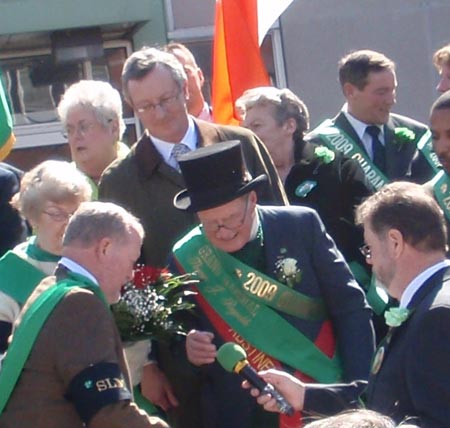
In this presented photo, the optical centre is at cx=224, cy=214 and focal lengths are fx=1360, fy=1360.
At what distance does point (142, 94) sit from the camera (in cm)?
582

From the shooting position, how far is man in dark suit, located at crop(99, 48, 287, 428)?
571cm

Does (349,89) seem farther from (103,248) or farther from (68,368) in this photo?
(68,368)

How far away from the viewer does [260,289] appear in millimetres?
5039

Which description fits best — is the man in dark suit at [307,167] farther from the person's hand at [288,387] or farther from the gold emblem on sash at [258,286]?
the person's hand at [288,387]

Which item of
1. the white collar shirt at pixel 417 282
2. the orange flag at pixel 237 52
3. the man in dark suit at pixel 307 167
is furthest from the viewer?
the orange flag at pixel 237 52

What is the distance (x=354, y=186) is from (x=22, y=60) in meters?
4.71

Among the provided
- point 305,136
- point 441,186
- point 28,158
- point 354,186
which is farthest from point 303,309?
point 28,158

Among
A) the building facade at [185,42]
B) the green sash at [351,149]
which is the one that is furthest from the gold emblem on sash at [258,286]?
the building facade at [185,42]

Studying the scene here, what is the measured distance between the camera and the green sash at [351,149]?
6680 mm

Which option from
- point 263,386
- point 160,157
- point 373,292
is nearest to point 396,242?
point 263,386

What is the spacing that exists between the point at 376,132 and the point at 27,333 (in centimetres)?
328

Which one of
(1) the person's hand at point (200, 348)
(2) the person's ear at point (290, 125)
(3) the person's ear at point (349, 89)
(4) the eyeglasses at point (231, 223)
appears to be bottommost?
(1) the person's hand at point (200, 348)

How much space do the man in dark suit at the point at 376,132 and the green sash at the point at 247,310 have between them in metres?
1.73

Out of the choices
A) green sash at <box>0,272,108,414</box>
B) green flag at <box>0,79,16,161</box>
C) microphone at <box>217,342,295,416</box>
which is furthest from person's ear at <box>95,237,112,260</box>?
green flag at <box>0,79,16,161</box>
